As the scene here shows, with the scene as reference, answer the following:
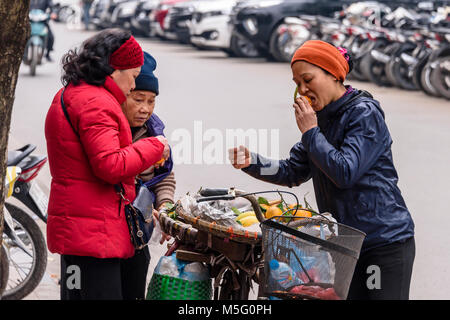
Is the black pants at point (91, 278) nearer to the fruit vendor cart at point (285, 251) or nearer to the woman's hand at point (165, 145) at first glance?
the fruit vendor cart at point (285, 251)

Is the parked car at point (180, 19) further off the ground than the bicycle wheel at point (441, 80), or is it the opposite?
the bicycle wheel at point (441, 80)

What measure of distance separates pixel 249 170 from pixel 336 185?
513 millimetres

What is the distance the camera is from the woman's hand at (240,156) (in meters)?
3.67

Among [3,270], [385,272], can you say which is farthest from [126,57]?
[3,270]

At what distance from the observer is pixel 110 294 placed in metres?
3.47

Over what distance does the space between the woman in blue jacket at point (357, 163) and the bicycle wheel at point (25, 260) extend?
2.36m

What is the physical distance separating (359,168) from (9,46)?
143cm

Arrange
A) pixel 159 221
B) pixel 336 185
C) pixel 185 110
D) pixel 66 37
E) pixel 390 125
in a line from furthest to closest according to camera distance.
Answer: pixel 66 37 < pixel 185 110 < pixel 390 125 < pixel 159 221 < pixel 336 185

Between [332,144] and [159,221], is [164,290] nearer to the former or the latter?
[159,221]

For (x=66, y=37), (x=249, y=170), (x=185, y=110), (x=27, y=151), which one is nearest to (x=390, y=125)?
(x=185, y=110)

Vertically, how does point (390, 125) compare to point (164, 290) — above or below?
below

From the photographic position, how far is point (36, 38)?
1697 centimetres

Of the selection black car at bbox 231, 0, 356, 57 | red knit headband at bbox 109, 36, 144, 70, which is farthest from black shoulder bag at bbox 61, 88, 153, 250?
black car at bbox 231, 0, 356, 57

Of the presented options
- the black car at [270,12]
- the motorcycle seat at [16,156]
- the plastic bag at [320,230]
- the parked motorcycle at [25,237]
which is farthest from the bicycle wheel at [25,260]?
the black car at [270,12]
